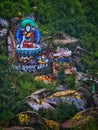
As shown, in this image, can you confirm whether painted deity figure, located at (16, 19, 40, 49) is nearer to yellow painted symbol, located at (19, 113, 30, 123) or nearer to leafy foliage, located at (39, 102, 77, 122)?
leafy foliage, located at (39, 102, 77, 122)

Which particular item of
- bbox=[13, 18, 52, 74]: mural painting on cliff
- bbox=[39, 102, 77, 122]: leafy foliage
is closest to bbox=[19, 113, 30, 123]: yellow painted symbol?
bbox=[39, 102, 77, 122]: leafy foliage

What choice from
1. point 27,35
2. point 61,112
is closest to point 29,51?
point 27,35

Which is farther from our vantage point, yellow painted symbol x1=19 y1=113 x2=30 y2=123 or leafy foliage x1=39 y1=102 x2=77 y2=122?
leafy foliage x1=39 y1=102 x2=77 y2=122

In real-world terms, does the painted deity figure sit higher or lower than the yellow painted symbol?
higher

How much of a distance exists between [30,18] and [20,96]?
2.60 metres

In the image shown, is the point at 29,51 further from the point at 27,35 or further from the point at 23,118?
the point at 23,118

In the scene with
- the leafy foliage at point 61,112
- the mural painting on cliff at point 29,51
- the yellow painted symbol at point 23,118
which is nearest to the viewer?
the yellow painted symbol at point 23,118

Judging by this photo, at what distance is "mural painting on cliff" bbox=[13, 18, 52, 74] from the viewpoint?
46.8ft

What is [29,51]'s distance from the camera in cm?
1434

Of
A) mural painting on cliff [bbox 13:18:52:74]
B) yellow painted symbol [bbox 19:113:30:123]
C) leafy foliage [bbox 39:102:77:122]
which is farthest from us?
mural painting on cliff [bbox 13:18:52:74]

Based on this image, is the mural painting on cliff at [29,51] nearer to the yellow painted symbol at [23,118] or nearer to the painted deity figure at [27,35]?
the painted deity figure at [27,35]

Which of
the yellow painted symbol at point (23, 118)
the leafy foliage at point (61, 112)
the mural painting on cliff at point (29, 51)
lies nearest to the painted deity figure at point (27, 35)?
the mural painting on cliff at point (29, 51)

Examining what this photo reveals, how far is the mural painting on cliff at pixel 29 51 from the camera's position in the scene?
14273 mm

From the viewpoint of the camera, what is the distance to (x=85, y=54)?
1477cm
